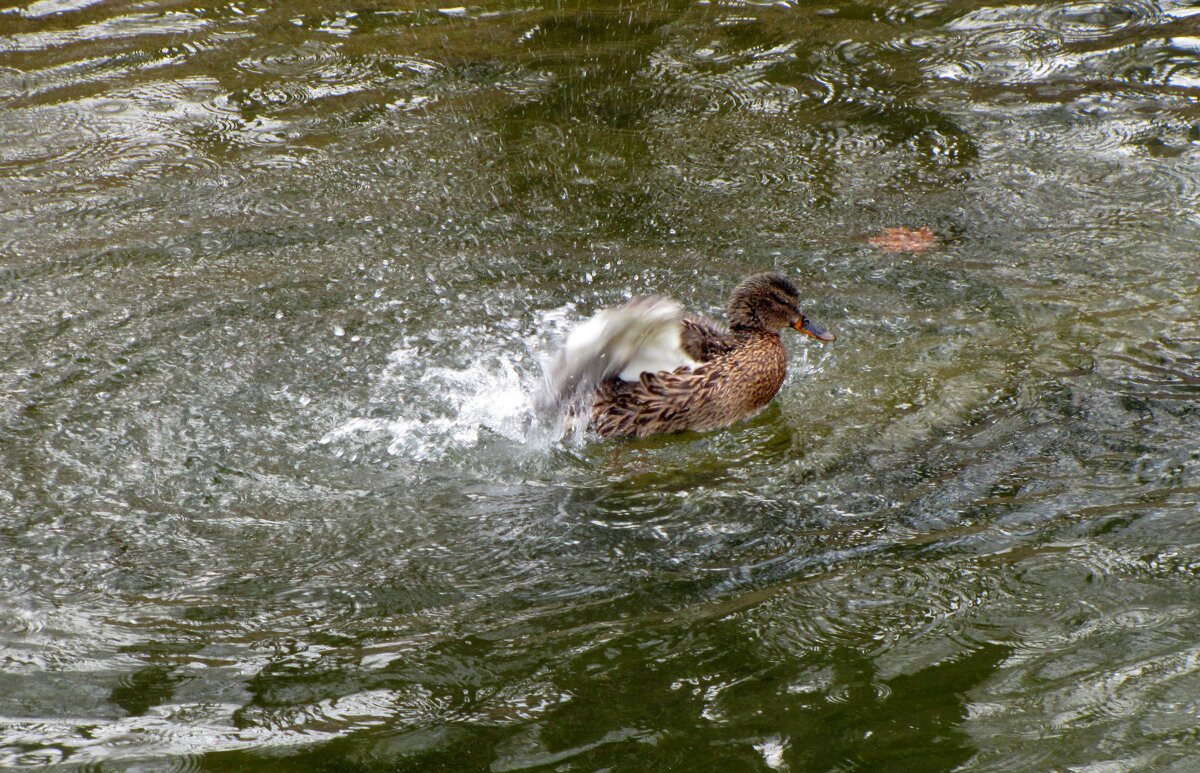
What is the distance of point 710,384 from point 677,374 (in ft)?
0.51

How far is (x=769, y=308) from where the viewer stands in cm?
526

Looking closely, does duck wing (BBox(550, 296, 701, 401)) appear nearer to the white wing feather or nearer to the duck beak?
the white wing feather

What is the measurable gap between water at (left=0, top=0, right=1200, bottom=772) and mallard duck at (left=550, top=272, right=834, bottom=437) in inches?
5.6

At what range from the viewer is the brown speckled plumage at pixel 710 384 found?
5148 millimetres

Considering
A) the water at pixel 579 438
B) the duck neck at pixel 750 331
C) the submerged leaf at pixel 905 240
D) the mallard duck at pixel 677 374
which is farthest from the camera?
the submerged leaf at pixel 905 240

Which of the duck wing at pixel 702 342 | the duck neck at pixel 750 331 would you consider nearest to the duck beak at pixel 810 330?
the duck neck at pixel 750 331

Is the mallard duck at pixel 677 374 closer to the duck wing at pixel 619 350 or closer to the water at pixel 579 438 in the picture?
the duck wing at pixel 619 350

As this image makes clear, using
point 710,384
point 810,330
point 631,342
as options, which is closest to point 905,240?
point 810,330

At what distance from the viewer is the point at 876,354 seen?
5.29 m

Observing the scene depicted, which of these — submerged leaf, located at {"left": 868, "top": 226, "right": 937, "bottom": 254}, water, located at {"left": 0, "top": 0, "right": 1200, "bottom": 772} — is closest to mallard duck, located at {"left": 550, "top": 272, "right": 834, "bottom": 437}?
water, located at {"left": 0, "top": 0, "right": 1200, "bottom": 772}

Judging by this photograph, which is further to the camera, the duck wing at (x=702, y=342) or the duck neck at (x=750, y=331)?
the duck neck at (x=750, y=331)

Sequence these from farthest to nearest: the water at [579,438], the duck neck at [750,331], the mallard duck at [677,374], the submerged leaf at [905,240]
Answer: the submerged leaf at [905,240]
the duck neck at [750,331]
the mallard duck at [677,374]
the water at [579,438]

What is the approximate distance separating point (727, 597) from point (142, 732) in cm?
175

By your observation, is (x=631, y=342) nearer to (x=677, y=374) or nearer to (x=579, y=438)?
(x=677, y=374)
